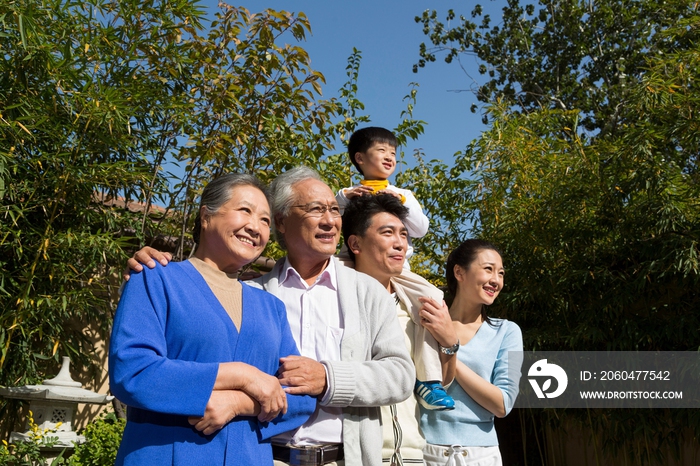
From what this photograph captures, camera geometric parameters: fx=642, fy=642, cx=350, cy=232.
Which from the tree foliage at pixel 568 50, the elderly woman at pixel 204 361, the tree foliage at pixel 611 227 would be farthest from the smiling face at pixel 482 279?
the tree foliage at pixel 568 50

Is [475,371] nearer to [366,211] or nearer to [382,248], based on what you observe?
[382,248]

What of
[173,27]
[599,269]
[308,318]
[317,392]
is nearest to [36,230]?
[173,27]

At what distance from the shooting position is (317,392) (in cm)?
173

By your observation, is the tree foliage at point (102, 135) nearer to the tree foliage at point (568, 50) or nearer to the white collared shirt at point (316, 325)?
the white collared shirt at point (316, 325)

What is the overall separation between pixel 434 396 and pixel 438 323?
0.82 feet

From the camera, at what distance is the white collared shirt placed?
71.2 inches

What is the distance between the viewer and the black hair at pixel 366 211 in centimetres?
255

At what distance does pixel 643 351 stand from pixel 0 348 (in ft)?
14.6

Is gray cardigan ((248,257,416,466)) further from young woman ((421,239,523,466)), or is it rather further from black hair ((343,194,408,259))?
black hair ((343,194,408,259))

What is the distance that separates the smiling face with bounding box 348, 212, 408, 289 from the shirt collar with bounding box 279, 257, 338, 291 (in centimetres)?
33

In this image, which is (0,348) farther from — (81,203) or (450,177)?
(450,177)

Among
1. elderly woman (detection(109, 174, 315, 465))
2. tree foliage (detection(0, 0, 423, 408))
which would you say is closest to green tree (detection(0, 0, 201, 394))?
tree foliage (detection(0, 0, 423, 408))

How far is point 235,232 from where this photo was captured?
184 centimetres

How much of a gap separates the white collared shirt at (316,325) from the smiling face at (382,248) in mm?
313
